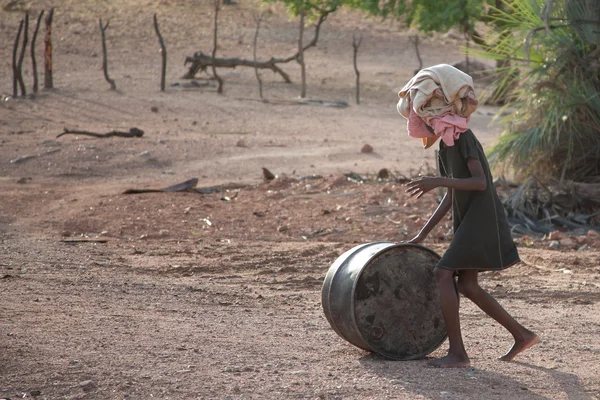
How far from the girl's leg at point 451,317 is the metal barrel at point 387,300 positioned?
25 cm

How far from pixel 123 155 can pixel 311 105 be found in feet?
23.0

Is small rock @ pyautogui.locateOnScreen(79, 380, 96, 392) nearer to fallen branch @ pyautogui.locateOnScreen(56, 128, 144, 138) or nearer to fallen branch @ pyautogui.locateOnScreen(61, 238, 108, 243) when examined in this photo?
fallen branch @ pyautogui.locateOnScreen(61, 238, 108, 243)

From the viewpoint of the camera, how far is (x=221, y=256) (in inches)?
309

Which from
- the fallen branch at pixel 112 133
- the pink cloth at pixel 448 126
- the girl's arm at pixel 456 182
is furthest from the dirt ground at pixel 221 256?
the pink cloth at pixel 448 126

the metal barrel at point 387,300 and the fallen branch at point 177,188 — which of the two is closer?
the metal barrel at point 387,300

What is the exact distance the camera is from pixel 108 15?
29891mm

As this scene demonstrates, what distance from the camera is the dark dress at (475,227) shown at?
4160mm

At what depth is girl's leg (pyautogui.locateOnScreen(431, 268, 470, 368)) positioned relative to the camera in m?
4.20

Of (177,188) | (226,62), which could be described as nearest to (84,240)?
(177,188)

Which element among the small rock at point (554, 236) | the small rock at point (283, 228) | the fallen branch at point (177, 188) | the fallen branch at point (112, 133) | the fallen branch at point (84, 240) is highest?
the small rock at point (554, 236)

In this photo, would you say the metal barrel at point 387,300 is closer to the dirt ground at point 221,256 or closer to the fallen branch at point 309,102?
the dirt ground at point 221,256

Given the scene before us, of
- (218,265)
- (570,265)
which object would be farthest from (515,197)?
(218,265)

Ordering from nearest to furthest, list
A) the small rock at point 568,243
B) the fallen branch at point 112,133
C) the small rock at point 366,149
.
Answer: the small rock at point 568,243, the small rock at point 366,149, the fallen branch at point 112,133

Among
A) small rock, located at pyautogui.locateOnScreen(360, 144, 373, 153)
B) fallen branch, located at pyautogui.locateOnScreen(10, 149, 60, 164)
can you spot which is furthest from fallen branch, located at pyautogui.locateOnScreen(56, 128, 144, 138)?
small rock, located at pyautogui.locateOnScreen(360, 144, 373, 153)
